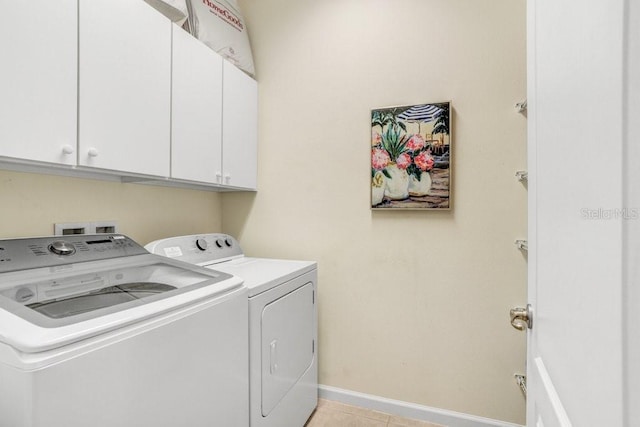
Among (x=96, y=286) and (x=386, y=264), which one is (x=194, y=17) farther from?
(x=386, y=264)

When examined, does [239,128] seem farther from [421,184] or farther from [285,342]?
[285,342]

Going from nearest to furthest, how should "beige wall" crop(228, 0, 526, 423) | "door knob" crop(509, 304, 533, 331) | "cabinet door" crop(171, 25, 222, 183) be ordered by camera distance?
1. "door knob" crop(509, 304, 533, 331)
2. "cabinet door" crop(171, 25, 222, 183)
3. "beige wall" crop(228, 0, 526, 423)

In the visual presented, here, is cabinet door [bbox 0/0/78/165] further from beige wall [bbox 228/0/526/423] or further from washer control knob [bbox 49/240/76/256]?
beige wall [bbox 228/0/526/423]

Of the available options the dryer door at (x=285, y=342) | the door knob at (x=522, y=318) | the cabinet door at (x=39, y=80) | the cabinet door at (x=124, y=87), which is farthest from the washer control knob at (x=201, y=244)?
the door knob at (x=522, y=318)

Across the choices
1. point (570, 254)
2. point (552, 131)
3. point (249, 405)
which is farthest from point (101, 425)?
point (552, 131)

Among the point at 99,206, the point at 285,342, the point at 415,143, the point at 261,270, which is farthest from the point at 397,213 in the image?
the point at 99,206

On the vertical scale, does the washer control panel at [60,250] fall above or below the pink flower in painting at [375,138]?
below

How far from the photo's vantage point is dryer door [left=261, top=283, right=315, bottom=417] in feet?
4.80

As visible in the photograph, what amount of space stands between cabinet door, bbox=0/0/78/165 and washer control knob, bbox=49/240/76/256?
0.36 meters

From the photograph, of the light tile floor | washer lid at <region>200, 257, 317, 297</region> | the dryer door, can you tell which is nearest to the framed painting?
washer lid at <region>200, 257, 317, 297</region>

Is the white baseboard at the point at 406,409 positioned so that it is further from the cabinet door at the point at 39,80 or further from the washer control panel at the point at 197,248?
the cabinet door at the point at 39,80

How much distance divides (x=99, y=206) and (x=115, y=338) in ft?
3.38

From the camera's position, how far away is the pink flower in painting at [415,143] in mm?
1864

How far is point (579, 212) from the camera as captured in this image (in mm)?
489
